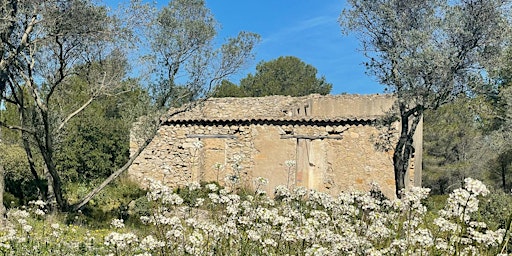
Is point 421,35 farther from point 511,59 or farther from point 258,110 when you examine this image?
point 258,110

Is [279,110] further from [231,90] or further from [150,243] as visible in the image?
[231,90]

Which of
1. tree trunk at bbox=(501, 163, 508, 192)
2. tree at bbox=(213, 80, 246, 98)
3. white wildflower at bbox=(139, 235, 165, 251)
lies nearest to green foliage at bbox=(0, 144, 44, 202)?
white wildflower at bbox=(139, 235, 165, 251)

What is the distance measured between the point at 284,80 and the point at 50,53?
39.6 meters

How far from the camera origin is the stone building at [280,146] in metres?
18.8

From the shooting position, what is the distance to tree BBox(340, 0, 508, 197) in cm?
1242

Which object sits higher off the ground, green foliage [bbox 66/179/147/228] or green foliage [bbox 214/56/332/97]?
green foliage [bbox 214/56/332/97]

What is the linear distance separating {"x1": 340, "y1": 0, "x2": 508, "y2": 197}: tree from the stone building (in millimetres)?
4185

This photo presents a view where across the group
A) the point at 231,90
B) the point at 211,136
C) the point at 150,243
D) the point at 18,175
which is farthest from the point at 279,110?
the point at 231,90

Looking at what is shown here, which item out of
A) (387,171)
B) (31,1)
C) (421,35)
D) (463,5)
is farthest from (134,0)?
(387,171)

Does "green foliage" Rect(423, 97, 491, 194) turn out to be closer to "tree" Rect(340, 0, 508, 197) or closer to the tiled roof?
the tiled roof

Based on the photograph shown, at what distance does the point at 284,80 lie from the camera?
2026 inches

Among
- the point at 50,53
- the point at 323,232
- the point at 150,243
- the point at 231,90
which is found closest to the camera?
the point at 150,243

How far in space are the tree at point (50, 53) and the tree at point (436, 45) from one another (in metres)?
6.66

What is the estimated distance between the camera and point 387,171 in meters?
18.5
